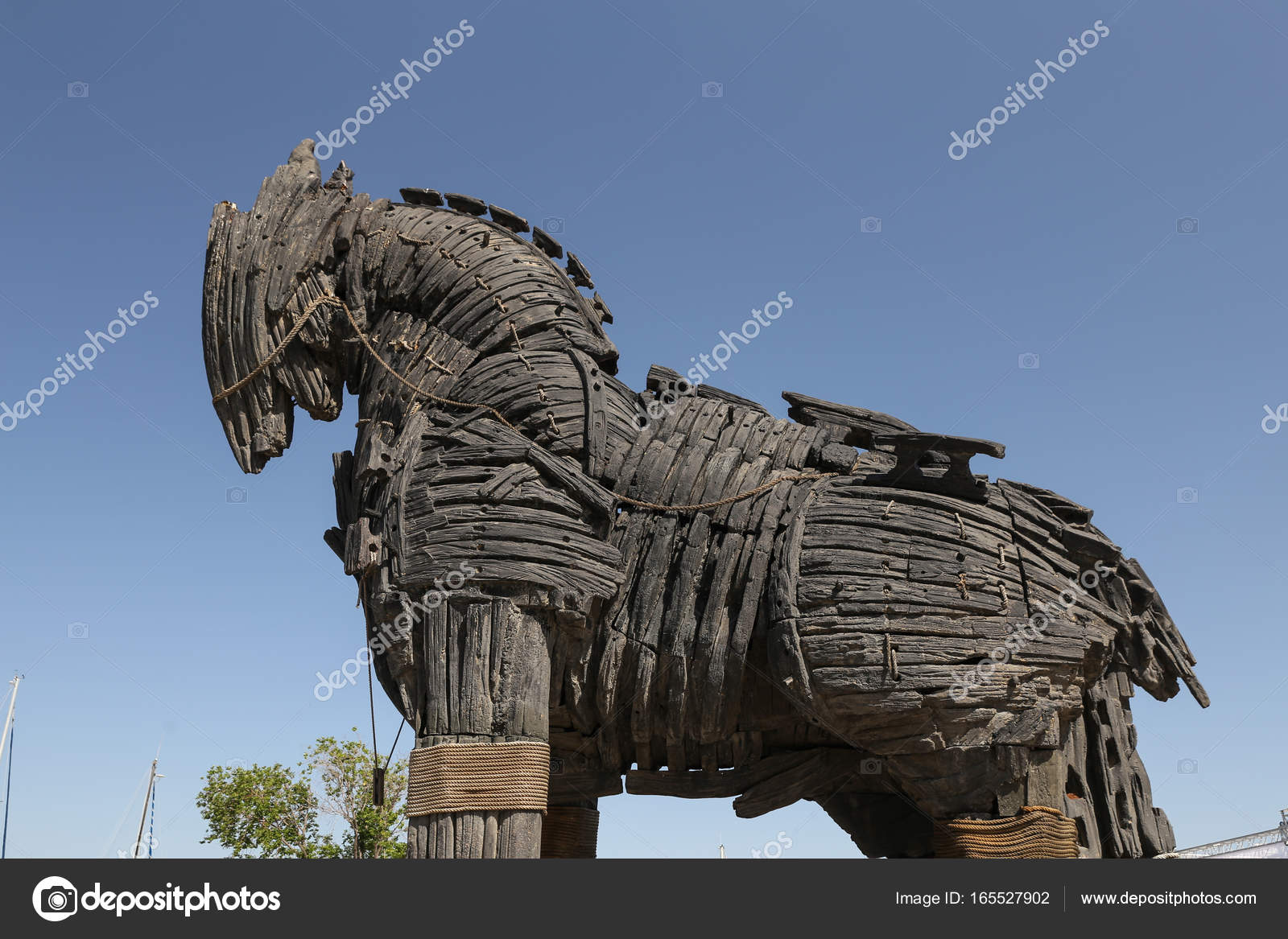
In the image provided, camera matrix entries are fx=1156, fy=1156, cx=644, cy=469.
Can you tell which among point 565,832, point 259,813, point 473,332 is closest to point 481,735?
point 565,832

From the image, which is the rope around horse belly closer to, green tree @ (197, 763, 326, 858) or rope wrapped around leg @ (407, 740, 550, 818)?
rope wrapped around leg @ (407, 740, 550, 818)

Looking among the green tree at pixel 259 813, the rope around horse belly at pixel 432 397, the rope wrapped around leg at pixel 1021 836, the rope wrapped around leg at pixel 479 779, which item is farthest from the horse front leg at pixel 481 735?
the green tree at pixel 259 813

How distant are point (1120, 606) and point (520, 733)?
3546 mm

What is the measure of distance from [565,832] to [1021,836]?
2.82 m

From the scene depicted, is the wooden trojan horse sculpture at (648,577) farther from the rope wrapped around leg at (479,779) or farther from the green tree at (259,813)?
the green tree at (259,813)

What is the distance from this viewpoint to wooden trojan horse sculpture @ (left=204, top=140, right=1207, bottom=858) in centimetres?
615

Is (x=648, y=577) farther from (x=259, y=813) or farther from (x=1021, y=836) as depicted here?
(x=259, y=813)

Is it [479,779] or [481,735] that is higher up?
[481,735]

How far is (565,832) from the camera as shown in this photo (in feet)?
A: 24.2

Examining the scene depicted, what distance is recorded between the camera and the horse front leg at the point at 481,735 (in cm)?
599

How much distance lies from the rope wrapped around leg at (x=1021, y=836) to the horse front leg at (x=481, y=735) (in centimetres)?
227

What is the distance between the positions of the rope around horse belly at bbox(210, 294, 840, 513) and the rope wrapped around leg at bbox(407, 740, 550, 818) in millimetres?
1544
